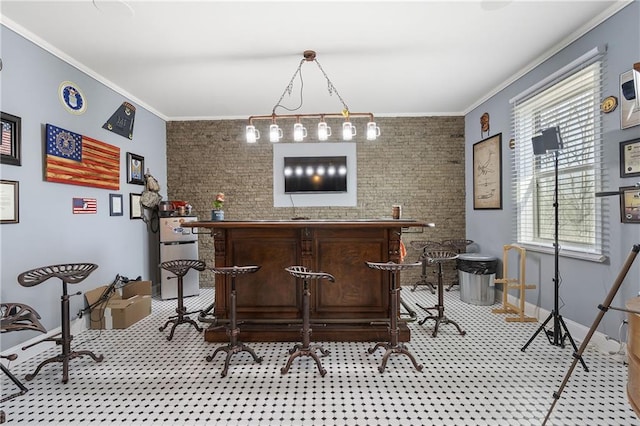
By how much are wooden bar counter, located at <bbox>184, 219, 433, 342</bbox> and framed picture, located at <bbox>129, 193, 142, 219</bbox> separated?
2.19m

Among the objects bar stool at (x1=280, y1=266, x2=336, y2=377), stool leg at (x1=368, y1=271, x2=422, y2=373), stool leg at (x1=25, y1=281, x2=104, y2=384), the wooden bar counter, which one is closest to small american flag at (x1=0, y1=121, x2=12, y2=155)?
stool leg at (x1=25, y1=281, x2=104, y2=384)

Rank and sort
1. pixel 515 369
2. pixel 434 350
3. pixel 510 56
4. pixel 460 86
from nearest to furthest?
1. pixel 515 369
2. pixel 434 350
3. pixel 510 56
4. pixel 460 86

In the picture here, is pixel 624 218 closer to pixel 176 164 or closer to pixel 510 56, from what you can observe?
pixel 510 56

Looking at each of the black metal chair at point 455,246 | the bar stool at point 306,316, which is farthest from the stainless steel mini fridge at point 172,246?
the black metal chair at point 455,246

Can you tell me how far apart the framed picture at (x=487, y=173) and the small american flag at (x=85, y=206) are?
550 cm

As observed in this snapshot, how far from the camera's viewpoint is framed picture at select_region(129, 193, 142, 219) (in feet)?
15.3

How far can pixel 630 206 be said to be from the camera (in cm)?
264

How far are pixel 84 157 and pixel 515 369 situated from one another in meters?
4.99

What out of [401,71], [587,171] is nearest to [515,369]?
[587,171]

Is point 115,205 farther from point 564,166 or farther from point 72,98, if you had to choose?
point 564,166

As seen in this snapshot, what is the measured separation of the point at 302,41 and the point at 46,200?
310 centimetres

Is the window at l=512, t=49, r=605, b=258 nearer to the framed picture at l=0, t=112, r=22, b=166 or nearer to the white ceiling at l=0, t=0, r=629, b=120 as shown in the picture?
the white ceiling at l=0, t=0, r=629, b=120


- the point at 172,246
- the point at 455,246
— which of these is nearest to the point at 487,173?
the point at 455,246

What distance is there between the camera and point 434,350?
120 inches
